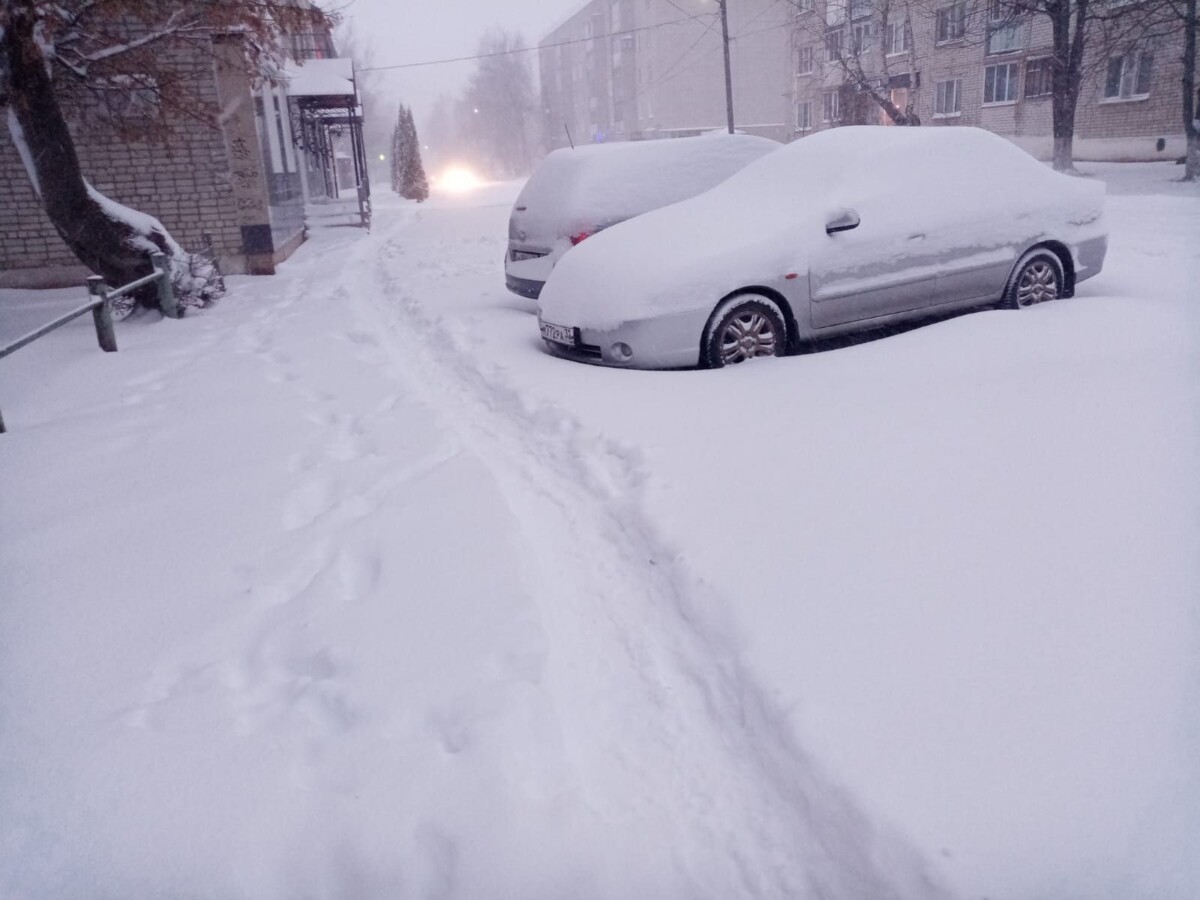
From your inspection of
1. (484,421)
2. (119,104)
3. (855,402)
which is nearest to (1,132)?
(119,104)

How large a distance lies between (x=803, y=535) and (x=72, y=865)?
2.69 meters

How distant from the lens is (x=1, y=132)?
12367 mm

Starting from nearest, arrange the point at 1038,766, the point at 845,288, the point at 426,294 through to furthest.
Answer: the point at 1038,766 → the point at 845,288 → the point at 426,294

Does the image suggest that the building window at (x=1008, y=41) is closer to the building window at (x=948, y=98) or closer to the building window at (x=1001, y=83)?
the building window at (x=1001, y=83)

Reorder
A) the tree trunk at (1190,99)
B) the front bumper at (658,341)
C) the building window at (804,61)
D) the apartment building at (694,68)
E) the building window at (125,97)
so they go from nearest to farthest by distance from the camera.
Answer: the front bumper at (658,341)
the building window at (125,97)
the tree trunk at (1190,99)
the building window at (804,61)
the apartment building at (694,68)

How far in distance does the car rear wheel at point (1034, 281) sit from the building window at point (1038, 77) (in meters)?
28.8

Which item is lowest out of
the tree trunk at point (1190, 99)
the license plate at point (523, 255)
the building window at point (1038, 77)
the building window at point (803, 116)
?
the license plate at point (523, 255)

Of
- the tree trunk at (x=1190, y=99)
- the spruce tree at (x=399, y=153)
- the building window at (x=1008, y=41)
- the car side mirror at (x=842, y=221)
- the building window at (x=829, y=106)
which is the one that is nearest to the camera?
the car side mirror at (x=842, y=221)

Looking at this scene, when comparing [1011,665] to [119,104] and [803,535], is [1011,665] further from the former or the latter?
[119,104]

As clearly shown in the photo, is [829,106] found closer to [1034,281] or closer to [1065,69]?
[1065,69]

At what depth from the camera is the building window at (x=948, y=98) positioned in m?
34.4

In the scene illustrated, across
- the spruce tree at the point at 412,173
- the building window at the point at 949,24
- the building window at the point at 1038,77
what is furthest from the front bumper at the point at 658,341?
the spruce tree at the point at 412,173

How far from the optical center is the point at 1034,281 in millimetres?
6633

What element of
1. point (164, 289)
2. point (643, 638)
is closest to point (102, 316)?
point (164, 289)
